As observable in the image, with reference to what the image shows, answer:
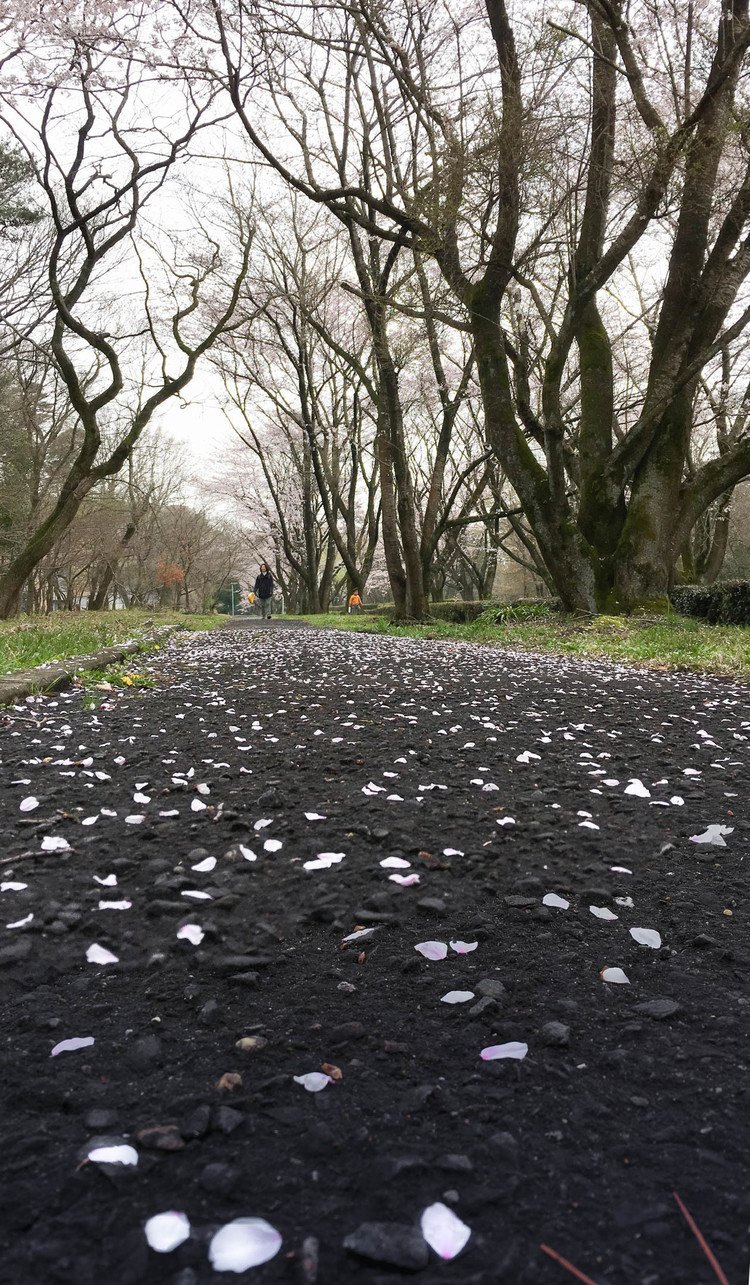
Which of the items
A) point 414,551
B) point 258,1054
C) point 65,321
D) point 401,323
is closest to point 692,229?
point 414,551

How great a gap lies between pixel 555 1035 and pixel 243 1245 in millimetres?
778

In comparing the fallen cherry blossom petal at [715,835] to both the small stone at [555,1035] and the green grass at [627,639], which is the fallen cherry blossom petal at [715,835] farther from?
the green grass at [627,639]

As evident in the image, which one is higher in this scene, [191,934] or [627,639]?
[627,639]

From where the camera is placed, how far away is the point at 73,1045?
1.53 metres

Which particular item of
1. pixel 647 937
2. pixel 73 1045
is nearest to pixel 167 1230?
pixel 73 1045

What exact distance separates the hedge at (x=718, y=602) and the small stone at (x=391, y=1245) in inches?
489

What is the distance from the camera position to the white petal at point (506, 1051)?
4.97 feet

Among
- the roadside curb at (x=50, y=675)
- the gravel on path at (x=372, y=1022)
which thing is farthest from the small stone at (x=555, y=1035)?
the roadside curb at (x=50, y=675)

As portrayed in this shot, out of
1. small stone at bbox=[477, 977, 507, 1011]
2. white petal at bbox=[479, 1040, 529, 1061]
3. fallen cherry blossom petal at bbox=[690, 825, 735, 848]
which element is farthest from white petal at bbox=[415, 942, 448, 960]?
fallen cherry blossom petal at bbox=[690, 825, 735, 848]

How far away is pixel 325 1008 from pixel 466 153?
1140 centimetres

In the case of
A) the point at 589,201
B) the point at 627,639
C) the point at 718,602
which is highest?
the point at 589,201

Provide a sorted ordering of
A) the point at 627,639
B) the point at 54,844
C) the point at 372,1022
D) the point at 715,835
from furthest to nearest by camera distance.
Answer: the point at 627,639, the point at 715,835, the point at 54,844, the point at 372,1022

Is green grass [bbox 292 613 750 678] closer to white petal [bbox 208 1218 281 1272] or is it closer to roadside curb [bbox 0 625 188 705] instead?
roadside curb [bbox 0 625 188 705]

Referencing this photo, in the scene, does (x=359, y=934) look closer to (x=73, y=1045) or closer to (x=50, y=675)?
(x=73, y=1045)
